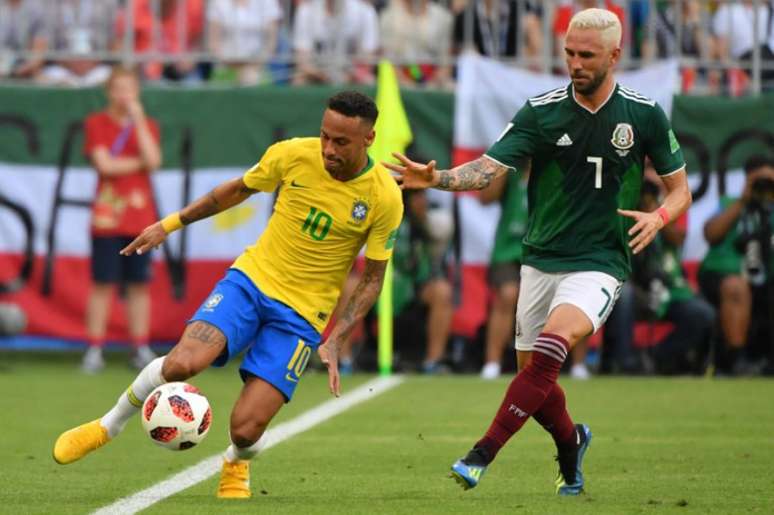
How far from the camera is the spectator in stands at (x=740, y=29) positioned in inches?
644

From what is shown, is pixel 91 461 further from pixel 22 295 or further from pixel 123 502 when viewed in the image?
pixel 22 295

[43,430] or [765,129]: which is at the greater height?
[765,129]

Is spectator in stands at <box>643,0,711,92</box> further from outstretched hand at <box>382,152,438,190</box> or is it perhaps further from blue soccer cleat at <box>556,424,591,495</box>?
outstretched hand at <box>382,152,438,190</box>

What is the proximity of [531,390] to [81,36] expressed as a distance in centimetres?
1025

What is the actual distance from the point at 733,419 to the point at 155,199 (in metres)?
6.80

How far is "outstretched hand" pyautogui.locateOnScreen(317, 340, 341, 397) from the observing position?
25.6ft

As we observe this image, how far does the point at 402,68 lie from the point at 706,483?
8956 mm

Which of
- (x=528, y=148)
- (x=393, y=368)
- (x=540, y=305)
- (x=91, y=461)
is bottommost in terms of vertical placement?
(x=393, y=368)

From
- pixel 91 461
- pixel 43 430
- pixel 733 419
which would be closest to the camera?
pixel 91 461

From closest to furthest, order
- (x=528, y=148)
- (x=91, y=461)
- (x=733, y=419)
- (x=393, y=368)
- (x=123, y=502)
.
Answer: (x=123, y=502)
(x=528, y=148)
(x=91, y=461)
(x=733, y=419)
(x=393, y=368)

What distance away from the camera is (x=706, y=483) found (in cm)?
844

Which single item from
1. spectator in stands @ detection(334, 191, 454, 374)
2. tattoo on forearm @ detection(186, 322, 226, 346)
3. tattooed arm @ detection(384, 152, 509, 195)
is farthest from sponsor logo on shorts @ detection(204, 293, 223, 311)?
spectator in stands @ detection(334, 191, 454, 374)

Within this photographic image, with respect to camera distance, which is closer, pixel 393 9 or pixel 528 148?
pixel 528 148

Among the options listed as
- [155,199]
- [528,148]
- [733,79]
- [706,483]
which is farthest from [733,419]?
[155,199]
